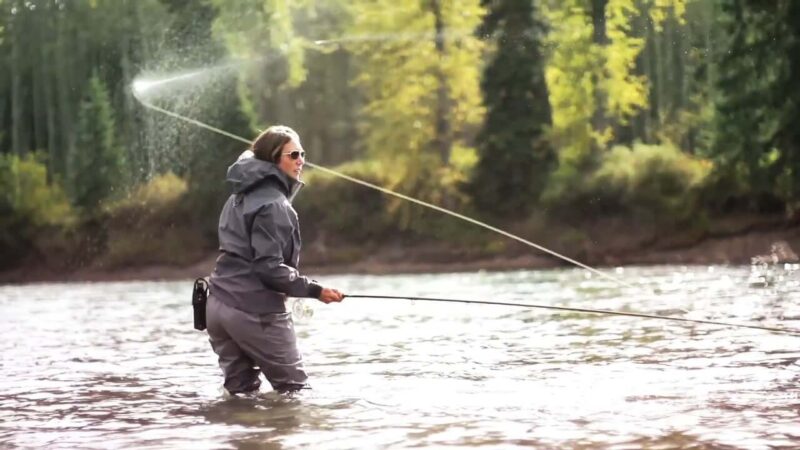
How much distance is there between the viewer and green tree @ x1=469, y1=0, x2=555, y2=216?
42.9 m

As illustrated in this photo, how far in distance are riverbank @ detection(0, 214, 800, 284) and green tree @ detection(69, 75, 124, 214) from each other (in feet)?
16.9

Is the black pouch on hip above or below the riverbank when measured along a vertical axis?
above

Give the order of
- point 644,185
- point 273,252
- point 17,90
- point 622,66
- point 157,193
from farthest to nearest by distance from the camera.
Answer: point 17,90, point 157,193, point 622,66, point 644,185, point 273,252

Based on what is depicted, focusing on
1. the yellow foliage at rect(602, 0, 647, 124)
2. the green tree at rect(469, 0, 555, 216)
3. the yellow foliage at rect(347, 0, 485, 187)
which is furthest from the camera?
the yellow foliage at rect(602, 0, 647, 124)

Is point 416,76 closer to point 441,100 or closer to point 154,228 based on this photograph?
point 441,100

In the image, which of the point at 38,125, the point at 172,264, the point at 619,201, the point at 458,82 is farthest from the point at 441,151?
the point at 38,125

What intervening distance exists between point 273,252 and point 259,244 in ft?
0.32

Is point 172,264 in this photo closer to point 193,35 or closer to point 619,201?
point 193,35

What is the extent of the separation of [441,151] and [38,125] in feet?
65.1

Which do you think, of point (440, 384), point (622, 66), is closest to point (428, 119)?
point (622, 66)

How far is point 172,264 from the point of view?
4441cm

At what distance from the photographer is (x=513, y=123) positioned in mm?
43125

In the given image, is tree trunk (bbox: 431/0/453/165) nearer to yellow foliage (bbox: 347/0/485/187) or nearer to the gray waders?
yellow foliage (bbox: 347/0/485/187)

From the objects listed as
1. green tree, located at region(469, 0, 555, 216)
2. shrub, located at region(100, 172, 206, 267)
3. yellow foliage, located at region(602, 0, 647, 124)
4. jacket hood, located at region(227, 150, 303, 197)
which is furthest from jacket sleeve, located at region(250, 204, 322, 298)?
yellow foliage, located at region(602, 0, 647, 124)
